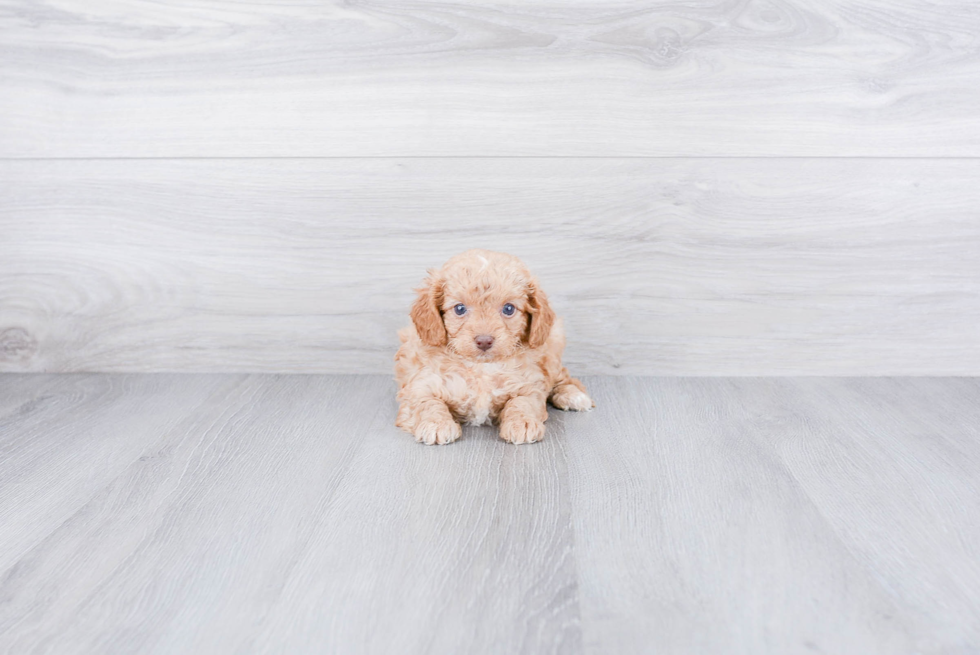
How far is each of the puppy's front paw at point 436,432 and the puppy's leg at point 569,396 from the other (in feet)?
0.81

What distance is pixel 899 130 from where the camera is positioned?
1.44 m

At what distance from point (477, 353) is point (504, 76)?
0.59 m

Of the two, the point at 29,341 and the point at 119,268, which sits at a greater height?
the point at 119,268

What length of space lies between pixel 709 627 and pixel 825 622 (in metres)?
0.11

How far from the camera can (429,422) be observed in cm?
116

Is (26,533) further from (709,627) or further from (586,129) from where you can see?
(586,129)

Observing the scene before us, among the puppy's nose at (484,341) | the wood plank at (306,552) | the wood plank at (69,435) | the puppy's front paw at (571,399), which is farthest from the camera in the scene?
the puppy's front paw at (571,399)

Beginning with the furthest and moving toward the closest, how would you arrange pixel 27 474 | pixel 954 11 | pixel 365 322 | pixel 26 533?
pixel 365 322 < pixel 954 11 < pixel 27 474 < pixel 26 533

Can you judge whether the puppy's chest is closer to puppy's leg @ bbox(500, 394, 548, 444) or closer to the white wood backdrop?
puppy's leg @ bbox(500, 394, 548, 444)

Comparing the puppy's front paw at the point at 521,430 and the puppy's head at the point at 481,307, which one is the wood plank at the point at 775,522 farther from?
the puppy's head at the point at 481,307

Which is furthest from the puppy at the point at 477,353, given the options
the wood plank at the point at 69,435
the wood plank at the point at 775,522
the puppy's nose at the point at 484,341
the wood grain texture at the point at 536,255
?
the wood plank at the point at 69,435

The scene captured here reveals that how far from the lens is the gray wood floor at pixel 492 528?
2.28ft

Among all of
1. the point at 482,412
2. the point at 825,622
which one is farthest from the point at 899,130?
the point at 825,622

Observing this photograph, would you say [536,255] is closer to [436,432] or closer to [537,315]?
[537,315]
